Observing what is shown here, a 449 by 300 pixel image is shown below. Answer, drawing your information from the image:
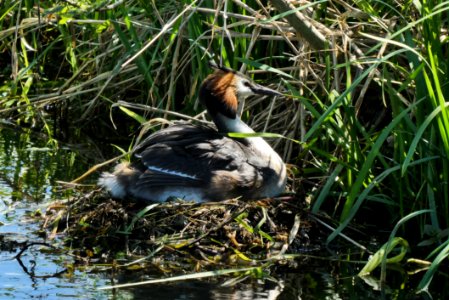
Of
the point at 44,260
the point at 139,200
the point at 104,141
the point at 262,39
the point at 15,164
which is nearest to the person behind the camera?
the point at 44,260

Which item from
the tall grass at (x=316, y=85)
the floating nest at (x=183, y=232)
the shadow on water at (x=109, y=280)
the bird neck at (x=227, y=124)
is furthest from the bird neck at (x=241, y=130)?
the shadow on water at (x=109, y=280)

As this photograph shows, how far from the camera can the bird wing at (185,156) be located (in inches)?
251

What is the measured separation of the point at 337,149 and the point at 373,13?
905 mm

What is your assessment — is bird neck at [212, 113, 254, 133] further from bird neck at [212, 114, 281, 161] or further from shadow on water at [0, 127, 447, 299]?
shadow on water at [0, 127, 447, 299]

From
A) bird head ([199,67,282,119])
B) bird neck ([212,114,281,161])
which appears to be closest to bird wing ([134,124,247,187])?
bird neck ([212,114,281,161])

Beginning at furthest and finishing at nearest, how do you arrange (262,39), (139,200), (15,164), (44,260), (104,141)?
(104,141) < (15,164) < (262,39) < (139,200) < (44,260)

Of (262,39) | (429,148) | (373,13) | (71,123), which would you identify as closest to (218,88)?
(262,39)

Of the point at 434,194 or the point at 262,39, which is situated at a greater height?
the point at 262,39

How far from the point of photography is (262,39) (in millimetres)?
7273

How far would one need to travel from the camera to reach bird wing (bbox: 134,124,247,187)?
6379mm

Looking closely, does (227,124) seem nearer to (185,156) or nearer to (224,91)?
(224,91)

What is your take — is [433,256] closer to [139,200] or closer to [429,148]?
[429,148]

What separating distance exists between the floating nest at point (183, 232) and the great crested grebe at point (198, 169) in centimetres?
10

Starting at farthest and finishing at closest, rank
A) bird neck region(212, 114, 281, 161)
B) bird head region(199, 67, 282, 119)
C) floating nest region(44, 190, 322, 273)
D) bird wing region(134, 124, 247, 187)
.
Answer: bird head region(199, 67, 282, 119)
bird neck region(212, 114, 281, 161)
bird wing region(134, 124, 247, 187)
floating nest region(44, 190, 322, 273)
